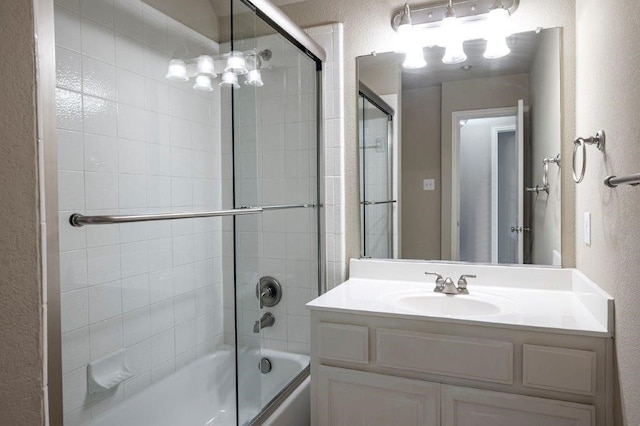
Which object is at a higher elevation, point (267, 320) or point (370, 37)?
point (370, 37)

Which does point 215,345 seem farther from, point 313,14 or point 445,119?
point 313,14

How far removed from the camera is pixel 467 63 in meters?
1.96

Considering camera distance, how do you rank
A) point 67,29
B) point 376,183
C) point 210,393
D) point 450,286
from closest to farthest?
point 67,29 → point 210,393 → point 450,286 → point 376,183

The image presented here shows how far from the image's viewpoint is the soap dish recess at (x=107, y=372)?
51.0 inches

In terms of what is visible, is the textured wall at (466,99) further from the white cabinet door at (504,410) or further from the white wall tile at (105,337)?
the white wall tile at (105,337)

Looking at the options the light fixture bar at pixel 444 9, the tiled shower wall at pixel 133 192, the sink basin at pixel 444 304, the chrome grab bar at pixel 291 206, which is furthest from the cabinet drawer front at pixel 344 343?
the light fixture bar at pixel 444 9

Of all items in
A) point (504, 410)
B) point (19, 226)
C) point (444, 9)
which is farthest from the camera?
point (444, 9)

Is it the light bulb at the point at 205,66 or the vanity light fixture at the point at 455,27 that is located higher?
the vanity light fixture at the point at 455,27

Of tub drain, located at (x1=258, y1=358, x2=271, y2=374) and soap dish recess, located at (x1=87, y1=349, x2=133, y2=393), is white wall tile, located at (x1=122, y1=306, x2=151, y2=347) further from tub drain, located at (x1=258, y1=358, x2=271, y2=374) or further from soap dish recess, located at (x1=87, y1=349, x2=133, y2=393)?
tub drain, located at (x1=258, y1=358, x2=271, y2=374)

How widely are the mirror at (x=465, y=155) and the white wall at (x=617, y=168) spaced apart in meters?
0.25

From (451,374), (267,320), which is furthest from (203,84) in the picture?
(451,374)

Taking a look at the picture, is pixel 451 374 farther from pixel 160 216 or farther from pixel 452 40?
pixel 452 40

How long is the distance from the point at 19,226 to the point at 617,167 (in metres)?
1.52

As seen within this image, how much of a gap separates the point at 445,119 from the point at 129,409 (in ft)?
5.93
